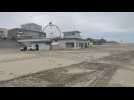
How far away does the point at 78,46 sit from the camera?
605 inches
